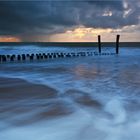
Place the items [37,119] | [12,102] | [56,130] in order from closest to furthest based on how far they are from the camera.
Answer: [56,130] < [37,119] < [12,102]

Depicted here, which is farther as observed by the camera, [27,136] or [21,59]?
[21,59]

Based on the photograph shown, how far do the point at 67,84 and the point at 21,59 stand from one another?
534 inches

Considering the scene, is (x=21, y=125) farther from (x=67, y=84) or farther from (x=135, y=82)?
(x=135, y=82)

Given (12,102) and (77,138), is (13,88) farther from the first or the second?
(77,138)

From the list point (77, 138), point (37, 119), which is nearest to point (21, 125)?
point (37, 119)

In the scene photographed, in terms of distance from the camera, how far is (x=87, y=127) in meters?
4.85

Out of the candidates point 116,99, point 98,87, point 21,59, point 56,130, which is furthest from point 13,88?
point 21,59

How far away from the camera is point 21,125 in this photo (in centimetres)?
485

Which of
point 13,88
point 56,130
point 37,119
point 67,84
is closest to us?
point 56,130

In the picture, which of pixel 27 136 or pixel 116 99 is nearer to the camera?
pixel 27 136

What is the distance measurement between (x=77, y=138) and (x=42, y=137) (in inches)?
20.5

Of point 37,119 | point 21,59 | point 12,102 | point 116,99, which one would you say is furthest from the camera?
point 21,59

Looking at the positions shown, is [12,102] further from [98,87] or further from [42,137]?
[98,87]

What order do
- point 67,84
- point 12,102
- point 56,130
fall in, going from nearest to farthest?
1. point 56,130
2. point 12,102
3. point 67,84
